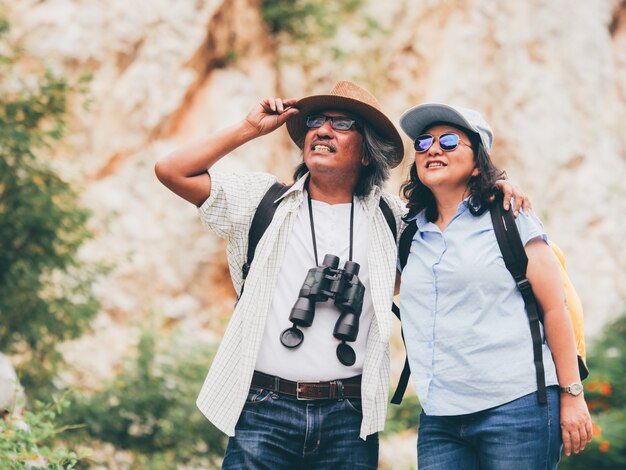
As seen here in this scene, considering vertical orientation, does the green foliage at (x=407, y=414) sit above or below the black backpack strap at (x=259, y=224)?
below

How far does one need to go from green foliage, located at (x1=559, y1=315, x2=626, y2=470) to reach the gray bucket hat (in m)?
3.81

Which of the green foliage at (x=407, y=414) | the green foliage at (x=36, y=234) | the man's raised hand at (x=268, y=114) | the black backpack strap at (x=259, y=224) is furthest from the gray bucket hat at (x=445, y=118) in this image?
the green foliage at (x=407, y=414)

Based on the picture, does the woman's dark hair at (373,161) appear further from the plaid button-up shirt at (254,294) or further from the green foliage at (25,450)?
the green foliage at (25,450)

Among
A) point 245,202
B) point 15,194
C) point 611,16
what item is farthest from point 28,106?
point 611,16

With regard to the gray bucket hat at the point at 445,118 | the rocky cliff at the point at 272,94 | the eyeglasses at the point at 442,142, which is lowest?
the eyeglasses at the point at 442,142

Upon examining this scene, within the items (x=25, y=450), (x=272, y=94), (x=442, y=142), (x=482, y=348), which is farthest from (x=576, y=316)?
(x=272, y=94)

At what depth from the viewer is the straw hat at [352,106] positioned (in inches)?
112

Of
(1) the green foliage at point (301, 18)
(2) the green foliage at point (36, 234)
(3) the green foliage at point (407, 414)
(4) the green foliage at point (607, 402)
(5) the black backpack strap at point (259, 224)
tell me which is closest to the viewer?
(5) the black backpack strap at point (259, 224)

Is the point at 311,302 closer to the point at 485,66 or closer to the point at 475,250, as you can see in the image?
the point at 475,250

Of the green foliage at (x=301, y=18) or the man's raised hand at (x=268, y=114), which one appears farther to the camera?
the green foliage at (x=301, y=18)

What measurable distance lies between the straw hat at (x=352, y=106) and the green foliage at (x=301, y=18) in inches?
312

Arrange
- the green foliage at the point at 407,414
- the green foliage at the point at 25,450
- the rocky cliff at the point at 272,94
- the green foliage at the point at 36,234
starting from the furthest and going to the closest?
the rocky cliff at the point at 272,94 < the green foliage at the point at 407,414 < the green foliage at the point at 36,234 < the green foliage at the point at 25,450

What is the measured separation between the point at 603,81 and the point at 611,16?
1643 mm

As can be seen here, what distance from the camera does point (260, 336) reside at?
255 centimetres
